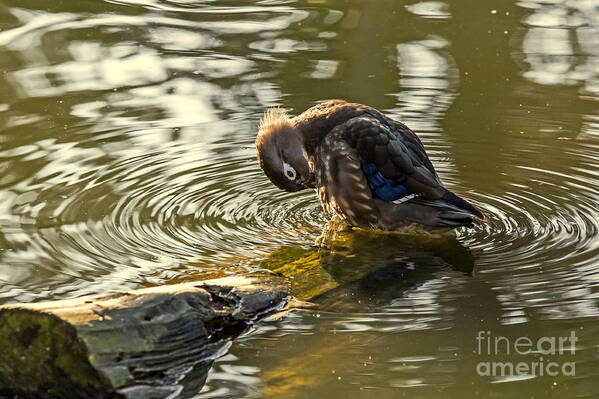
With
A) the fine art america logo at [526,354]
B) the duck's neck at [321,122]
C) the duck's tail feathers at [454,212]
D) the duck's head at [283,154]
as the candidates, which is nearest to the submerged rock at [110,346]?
the fine art america logo at [526,354]

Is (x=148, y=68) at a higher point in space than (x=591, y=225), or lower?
higher

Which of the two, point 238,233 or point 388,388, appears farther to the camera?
point 238,233

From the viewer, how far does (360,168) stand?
762 cm

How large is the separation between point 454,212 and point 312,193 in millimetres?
1687

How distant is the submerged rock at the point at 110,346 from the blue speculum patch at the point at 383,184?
234cm

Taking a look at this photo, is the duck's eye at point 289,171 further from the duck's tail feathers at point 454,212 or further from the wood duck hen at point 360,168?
the duck's tail feathers at point 454,212

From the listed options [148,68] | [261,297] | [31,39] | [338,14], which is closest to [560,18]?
[338,14]

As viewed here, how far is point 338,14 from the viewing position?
42.4 feet

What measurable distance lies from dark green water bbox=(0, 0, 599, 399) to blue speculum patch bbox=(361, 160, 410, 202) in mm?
356

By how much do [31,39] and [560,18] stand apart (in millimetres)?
6753

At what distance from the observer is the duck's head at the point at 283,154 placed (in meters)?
7.68

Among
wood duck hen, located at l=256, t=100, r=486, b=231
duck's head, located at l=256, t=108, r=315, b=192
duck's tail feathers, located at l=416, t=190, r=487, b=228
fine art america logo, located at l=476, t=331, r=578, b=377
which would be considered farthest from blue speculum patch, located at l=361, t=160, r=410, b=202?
fine art america logo, located at l=476, t=331, r=578, b=377

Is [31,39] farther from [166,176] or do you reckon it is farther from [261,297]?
[261,297]

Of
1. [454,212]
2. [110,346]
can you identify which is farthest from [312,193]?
[110,346]
